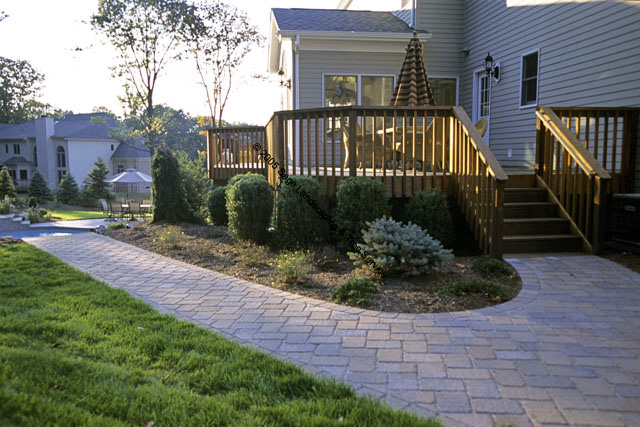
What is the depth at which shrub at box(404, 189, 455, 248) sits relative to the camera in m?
6.43

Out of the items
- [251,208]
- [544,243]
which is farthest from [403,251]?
[251,208]

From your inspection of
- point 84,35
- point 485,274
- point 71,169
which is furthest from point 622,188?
point 71,169

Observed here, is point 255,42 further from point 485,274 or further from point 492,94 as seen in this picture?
point 485,274

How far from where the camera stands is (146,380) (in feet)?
9.20

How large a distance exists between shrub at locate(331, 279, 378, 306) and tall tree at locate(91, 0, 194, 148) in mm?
19245

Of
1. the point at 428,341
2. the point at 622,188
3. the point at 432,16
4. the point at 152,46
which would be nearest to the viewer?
the point at 428,341

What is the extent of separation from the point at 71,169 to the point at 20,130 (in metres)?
7.16

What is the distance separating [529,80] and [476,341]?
26.7ft

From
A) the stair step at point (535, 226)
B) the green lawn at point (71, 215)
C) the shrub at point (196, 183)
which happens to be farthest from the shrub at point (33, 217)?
the stair step at point (535, 226)

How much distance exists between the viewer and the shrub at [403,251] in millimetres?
5102

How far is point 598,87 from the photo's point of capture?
8023mm

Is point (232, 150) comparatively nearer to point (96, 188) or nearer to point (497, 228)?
point (497, 228)

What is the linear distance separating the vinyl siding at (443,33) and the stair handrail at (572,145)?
562cm

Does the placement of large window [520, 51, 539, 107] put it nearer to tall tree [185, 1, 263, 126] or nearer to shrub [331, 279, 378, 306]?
shrub [331, 279, 378, 306]
